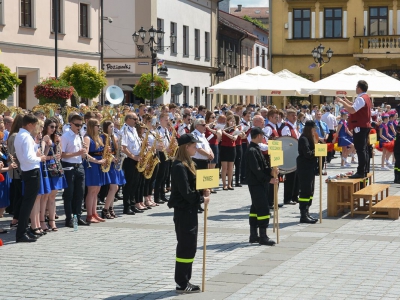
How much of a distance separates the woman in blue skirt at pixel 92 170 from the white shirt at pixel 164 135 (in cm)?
274

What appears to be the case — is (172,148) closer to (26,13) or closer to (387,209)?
(387,209)

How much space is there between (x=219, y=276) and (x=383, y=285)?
6.34ft

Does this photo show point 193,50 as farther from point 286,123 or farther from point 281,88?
point 286,123

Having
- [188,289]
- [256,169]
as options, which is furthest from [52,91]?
[188,289]

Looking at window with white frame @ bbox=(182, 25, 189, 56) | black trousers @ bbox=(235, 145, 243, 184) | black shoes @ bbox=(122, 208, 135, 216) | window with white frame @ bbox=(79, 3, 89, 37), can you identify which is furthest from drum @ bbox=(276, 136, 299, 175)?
window with white frame @ bbox=(182, 25, 189, 56)

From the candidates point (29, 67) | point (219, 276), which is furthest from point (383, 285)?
point (29, 67)

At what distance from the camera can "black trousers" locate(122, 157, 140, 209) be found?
15.7 meters

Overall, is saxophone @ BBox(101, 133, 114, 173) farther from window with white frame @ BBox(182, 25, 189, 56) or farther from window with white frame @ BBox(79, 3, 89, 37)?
window with white frame @ BBox(182, 25, 189, 56)

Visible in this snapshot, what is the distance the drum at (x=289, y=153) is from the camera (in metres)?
16.0

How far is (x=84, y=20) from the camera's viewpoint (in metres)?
39.8

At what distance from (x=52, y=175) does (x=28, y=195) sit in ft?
2.88

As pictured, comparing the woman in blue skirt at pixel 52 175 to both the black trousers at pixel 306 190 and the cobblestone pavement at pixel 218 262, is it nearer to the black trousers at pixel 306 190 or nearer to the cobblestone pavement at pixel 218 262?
the cobblestone pavement at pixel 218 262

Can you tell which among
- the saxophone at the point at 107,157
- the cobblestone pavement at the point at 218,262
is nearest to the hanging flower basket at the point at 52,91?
the cobblestone pavement at the point at 218,262

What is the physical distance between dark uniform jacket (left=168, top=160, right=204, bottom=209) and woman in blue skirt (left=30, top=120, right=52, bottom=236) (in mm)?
4149
